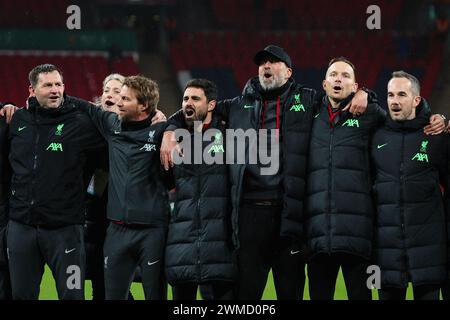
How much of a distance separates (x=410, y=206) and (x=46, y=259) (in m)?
2.26

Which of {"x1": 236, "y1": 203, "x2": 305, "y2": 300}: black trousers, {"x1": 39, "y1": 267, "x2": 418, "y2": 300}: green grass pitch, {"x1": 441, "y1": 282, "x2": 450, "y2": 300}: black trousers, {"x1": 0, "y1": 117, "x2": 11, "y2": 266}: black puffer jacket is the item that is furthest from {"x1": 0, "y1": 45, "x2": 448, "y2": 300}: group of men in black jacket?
{"x1": 39, "y1": 267, "x2": 418, "y2": 300}: green grass pitch

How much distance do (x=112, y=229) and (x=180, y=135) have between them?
0.72 metres

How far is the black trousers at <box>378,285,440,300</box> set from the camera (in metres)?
5.10

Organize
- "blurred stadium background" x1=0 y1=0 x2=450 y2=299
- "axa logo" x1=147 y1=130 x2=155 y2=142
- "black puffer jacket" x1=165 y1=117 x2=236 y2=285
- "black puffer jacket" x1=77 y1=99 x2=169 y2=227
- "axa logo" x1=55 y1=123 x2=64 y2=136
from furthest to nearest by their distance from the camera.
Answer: "blurred stadium background" x1=0 y1=0 x2=450 y2=299, "axa logo" x1=55 y1=123 x2=64 y2=136, "axa logo" x1=147 y1=130 x2=155 y2=142, "black puffer jacket" x1=77 y1=99 x2=169 y2=227, "black puffer jacket" x1=165 y1=117 x2=236 y2=285

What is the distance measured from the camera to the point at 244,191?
201 inches

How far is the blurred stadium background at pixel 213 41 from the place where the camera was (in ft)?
54.1

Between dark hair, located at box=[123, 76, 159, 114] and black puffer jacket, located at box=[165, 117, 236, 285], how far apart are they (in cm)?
46

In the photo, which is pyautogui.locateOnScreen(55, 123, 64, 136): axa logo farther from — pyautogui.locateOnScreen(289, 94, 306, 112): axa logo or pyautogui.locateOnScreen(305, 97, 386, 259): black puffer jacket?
pyautogui.locateOnScreen(305, 97, 386, 259): black puffer jacket

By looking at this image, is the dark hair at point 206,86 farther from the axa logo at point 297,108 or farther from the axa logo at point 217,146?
the axa logo at point 297,108

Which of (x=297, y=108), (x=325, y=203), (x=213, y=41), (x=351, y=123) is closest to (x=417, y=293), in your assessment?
(x=325, y=203)

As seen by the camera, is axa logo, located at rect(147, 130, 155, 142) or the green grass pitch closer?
axa logo, located at rect(147, 130, 155, 142)

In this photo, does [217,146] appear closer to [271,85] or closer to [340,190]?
[271,85]

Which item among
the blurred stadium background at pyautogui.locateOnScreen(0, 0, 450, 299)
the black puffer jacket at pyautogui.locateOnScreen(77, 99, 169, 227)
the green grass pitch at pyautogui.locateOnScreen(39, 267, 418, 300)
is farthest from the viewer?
the blurred stadium background at pyautogui.locateOnScreen(0, 0, 450, 299)
